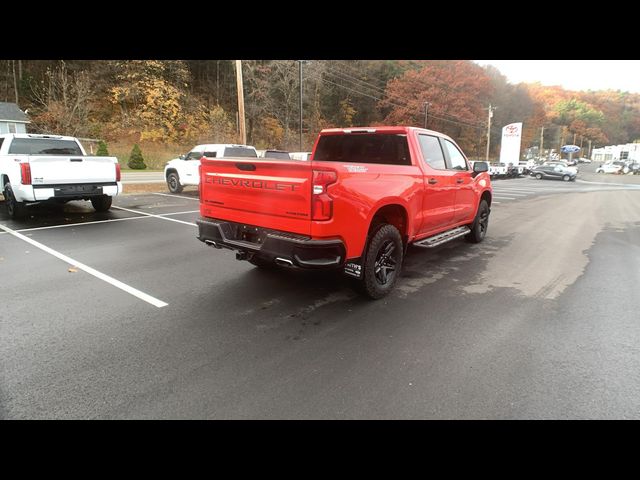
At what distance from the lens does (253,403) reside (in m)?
2.74

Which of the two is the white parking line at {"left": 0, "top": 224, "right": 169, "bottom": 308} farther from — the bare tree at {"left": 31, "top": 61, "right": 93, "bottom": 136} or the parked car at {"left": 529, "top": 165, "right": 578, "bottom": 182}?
the parked car at {"left": 529, "top": 165, "right": 578, "bottom": 182}

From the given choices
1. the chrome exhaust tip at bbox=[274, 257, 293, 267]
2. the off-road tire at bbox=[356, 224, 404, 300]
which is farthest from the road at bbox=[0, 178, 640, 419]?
the chrome exhaust tip at bbox=[274, 257, 293, 267]

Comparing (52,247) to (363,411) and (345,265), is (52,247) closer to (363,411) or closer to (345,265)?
(345,265)

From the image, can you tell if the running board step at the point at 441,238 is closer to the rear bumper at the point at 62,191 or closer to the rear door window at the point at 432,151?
the rear door window at the point at 432,151

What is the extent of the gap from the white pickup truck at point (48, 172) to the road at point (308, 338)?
2271 mm

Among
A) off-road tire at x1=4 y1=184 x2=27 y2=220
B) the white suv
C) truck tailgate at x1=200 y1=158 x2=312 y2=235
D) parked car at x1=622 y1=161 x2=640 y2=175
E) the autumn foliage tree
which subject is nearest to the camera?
truck tailgate at x1=200 y1=158 x2=312 y2=235

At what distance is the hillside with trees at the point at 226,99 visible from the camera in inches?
1492

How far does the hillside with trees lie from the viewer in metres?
37.9

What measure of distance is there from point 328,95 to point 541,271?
52293 mm

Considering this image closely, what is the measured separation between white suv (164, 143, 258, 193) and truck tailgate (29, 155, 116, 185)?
5154 millimetres

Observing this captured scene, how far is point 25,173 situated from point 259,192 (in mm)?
6878

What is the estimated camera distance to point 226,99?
167 feet

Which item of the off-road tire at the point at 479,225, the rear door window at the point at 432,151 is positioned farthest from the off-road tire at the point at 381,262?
the off-road tire at the point at 479,225
